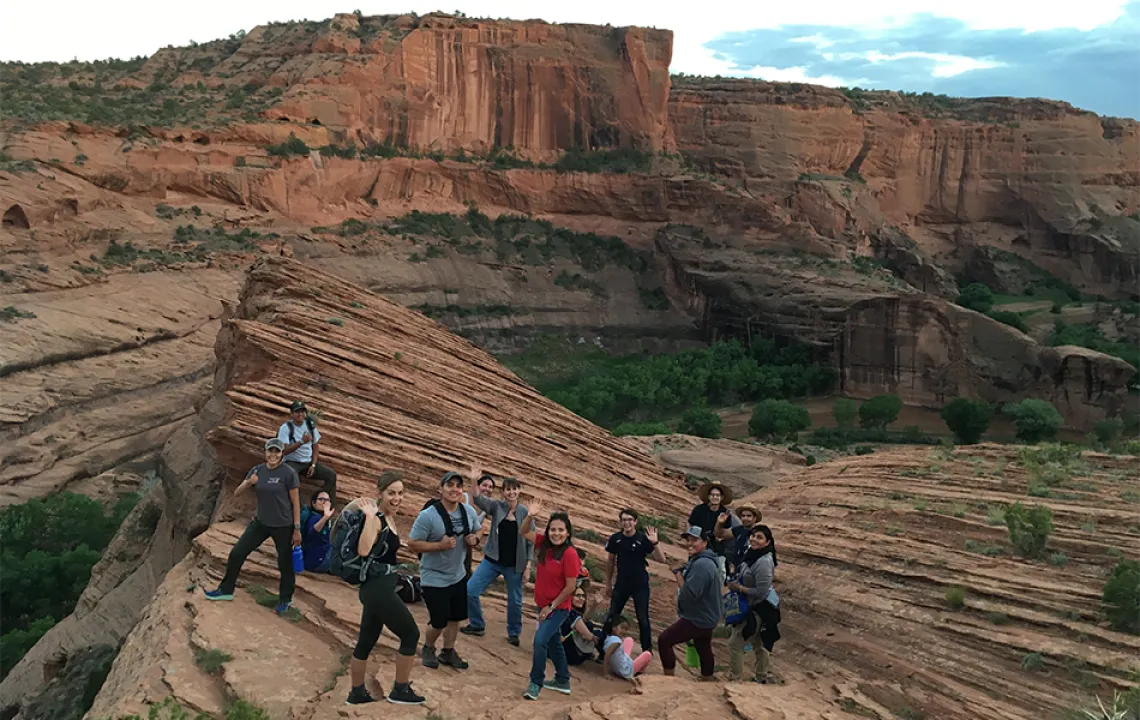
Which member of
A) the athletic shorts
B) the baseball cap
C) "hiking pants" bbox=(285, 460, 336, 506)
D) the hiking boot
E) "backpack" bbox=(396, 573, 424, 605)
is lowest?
the hiking boot

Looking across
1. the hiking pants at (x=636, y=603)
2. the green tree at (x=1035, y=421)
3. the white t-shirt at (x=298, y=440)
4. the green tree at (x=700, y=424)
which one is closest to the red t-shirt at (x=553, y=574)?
the hiking pants at (x=636, y=603)

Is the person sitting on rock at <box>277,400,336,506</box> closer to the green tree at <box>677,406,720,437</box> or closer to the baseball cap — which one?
the baseball cap

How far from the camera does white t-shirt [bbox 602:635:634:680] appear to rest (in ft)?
25.0

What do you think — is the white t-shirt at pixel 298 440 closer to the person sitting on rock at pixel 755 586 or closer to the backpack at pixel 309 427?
the backpack at pixel 309 427

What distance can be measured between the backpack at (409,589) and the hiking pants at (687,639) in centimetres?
222

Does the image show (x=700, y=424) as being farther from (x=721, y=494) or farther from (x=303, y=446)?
(x=303, y=446)

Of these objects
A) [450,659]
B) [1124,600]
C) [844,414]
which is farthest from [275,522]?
[844,414]

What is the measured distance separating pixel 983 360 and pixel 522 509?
120 feet

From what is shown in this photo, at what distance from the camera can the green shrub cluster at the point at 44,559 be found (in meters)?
17.9

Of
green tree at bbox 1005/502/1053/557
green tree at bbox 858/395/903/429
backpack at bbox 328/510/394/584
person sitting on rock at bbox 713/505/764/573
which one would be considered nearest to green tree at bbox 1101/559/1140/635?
green tree at bbox 1005/502/1053/557

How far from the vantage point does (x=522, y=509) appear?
26.8 ft

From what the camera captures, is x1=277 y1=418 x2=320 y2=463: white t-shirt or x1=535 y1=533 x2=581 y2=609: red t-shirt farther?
x1=277 y1=418 x2=320 y2=463: white t-shirt

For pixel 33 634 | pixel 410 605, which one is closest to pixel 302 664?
pixel 410 605

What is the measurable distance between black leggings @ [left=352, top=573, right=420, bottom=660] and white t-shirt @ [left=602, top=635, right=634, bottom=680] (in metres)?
2.10
